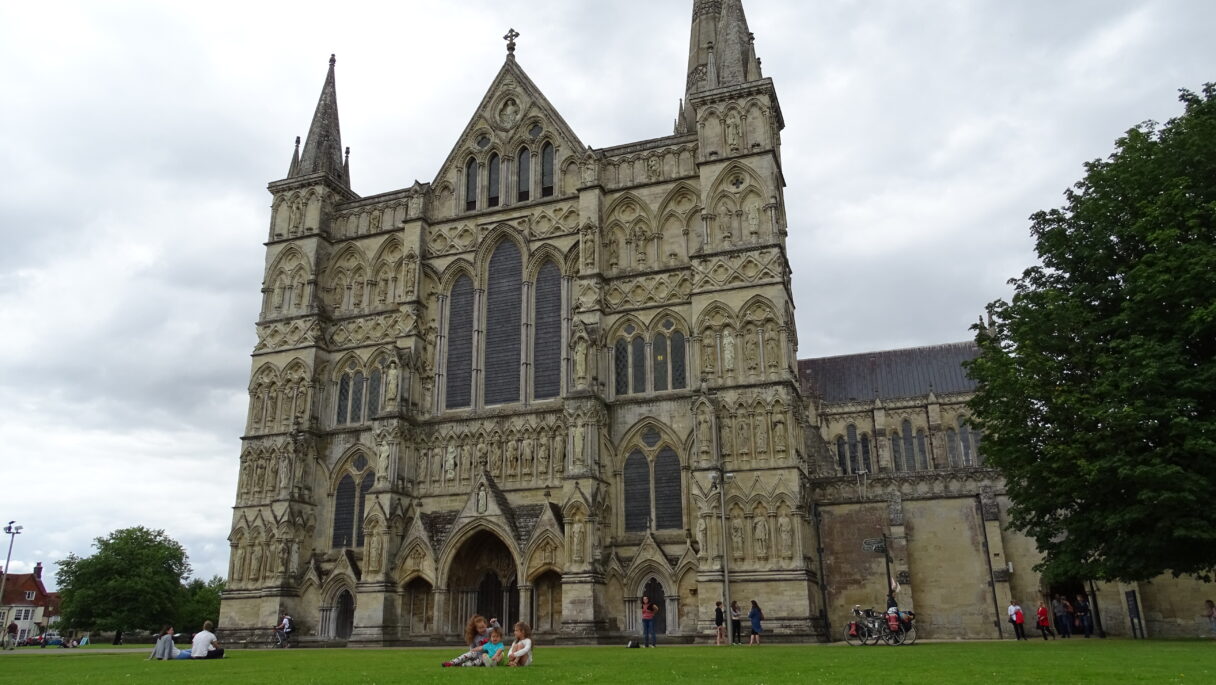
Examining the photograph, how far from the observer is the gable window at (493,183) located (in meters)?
38.5

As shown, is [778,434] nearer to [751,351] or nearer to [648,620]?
[751,351]

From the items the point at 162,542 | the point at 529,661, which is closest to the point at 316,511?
the point at 529,661

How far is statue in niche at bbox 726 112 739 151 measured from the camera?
113 feet

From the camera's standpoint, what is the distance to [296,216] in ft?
133

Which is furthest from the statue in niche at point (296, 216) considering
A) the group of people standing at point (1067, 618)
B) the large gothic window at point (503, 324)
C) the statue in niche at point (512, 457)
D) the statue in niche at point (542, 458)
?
the group of people standing at point (1067, 618)

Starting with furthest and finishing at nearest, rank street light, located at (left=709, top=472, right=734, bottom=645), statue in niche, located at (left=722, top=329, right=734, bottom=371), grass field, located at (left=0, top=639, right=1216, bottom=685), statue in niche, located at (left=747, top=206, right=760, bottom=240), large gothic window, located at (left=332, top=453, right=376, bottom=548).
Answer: large gothic window, located at (left=332, top=453, right=376, bottom=548) < statue in niche, located at (left=747, top=206, right=760, bottom=240) < statue in niche, located at (left=722, top=329, right=734, bottom=371) < street light, located at (left=709, top=472, right=734, bottom=645) < grass field, located at (left=0, top=639, right=1216, bottom=685)

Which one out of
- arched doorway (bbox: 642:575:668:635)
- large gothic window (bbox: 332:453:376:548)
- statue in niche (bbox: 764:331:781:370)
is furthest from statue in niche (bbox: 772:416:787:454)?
large gothic window (bbox: 332:453:376:548)

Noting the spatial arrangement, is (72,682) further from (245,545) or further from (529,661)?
(245,545)

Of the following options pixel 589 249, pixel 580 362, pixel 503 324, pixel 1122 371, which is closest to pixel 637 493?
pixel 580 362

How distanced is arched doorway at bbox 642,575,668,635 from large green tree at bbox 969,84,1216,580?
12147 millimetres

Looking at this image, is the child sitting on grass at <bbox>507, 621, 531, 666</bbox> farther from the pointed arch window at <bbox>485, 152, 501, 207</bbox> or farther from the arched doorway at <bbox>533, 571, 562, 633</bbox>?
A: the pointed arch window at <bbox>485, 152, 501, 207</bbox>

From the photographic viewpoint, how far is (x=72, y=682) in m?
12.3

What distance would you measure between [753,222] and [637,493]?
10981 mm

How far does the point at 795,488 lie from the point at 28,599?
9599 centimetres
